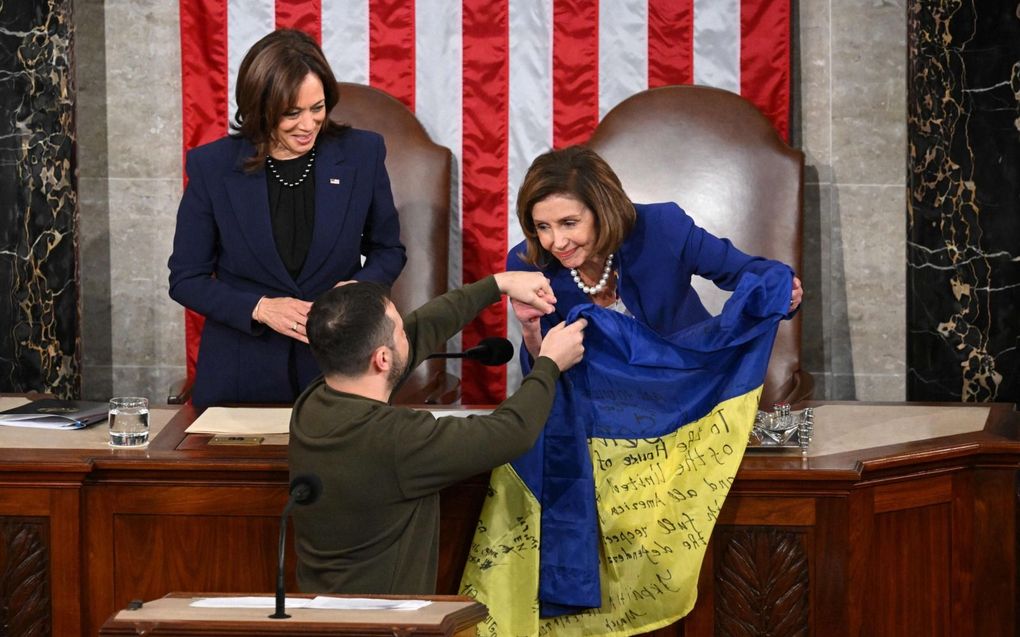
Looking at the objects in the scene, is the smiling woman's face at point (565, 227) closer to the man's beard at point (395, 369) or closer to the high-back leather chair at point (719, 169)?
the man's beard at point (395, 369)

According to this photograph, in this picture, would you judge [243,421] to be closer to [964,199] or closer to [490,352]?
[490,352]

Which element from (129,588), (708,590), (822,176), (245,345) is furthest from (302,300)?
(822,176)

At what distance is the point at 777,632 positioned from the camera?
312 cm

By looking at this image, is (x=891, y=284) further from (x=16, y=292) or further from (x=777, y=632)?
(x=16, y=292)

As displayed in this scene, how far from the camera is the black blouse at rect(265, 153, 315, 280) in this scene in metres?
3.82

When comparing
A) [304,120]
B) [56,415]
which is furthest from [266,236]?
[56,415]

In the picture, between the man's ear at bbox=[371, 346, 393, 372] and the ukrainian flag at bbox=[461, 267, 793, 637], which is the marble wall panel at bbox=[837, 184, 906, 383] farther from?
the man's ear at bbox=[371, 346, 393, 372]

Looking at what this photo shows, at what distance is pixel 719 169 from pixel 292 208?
163 cm

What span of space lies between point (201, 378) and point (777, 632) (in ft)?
5.77

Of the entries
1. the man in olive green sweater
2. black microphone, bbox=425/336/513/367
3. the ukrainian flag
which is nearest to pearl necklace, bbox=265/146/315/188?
black microphone, bbox=425/336/513/367

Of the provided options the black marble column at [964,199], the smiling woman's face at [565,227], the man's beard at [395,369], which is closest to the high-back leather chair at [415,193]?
the smiling woman's face at [565,227]

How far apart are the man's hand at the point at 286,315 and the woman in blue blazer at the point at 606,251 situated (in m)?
0.57

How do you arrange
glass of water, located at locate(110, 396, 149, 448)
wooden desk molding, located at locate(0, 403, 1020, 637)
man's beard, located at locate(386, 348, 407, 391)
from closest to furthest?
man's beard, located at locate(386, 348, 407, 391)
wooden desk molding, located at locate(0, 403, 1020, 637)
glass of water, located at locate(110, 396, 149, 448)

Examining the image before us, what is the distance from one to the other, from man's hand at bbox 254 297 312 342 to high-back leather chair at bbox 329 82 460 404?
114cm
